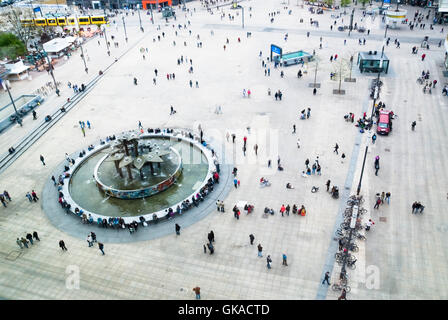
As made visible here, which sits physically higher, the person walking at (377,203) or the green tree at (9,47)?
the green tree at (9,47)

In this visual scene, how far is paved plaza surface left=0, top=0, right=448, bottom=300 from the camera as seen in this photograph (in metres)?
21.0

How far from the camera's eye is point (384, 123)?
34.2 m

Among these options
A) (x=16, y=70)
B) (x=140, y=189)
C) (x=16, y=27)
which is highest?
(x=16, y=27)

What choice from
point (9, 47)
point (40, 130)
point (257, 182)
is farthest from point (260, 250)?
point (9, 47)

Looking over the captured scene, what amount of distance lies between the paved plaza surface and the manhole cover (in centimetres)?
7

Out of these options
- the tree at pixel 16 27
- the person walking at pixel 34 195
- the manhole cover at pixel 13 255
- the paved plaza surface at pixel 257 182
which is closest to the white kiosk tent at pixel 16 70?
the paved plaza surface at pixel 257 182

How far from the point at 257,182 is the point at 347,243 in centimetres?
890

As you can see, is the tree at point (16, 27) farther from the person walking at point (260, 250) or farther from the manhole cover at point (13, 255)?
the person walking at point (260, 250)

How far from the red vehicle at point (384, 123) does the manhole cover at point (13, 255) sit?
→ 102 feet

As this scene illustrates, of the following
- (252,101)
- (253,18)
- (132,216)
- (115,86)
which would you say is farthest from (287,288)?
(253,18)

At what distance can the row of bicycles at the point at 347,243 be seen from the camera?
2003cm

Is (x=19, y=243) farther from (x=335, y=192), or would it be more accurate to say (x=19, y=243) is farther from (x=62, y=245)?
(x=335, y=192)

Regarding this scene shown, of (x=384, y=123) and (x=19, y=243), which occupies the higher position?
(x=384, y=123)

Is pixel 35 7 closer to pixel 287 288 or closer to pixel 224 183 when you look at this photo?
pixel 224 183
